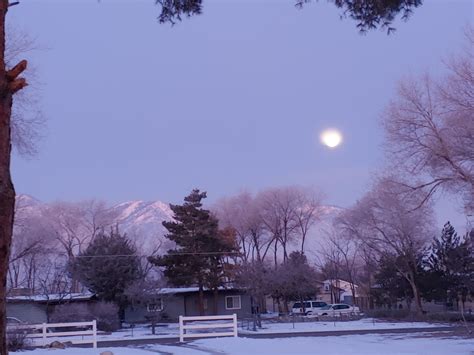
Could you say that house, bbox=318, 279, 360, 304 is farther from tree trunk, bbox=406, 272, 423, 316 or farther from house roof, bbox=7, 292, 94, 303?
house roof, bbox=7, 292, 94, 303

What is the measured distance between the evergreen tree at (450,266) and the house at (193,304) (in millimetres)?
15531

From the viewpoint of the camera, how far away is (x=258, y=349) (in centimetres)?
2611

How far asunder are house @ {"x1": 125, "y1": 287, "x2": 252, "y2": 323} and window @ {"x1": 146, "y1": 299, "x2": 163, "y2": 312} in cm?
260

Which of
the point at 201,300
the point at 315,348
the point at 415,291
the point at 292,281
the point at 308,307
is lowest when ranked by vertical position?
the point at 315,348

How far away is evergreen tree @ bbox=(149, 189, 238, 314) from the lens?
59.8 meters

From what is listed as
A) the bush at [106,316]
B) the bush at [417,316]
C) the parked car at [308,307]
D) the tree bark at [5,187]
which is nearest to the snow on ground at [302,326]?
the bush at [106,316]

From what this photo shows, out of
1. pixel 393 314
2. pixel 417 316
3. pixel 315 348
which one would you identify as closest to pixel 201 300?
pixel 393 314

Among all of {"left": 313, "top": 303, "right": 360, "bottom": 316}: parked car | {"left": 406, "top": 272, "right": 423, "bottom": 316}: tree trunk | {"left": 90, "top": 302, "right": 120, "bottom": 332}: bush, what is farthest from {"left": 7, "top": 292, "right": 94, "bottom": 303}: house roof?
{"left": 406, "top": 272, "right": 423, "bottom": 316}: tree trunk

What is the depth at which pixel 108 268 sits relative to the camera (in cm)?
5522

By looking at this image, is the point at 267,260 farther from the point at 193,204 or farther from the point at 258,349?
the point at 258,349

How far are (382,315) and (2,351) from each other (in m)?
54.3

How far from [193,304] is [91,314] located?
1648 centimetres

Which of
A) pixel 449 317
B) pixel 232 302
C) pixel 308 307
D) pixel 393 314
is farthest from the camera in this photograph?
pixel 308 307

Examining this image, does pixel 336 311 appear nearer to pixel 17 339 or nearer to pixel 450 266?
pixel 450 266
